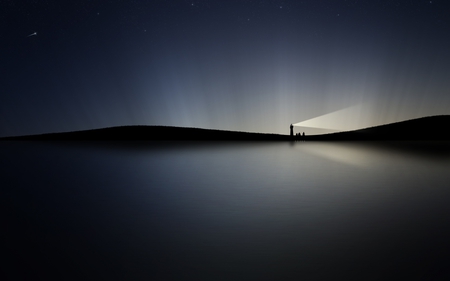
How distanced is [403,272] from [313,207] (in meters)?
5.15

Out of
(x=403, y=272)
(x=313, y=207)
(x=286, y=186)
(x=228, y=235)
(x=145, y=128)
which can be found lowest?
(x=403, y=272)

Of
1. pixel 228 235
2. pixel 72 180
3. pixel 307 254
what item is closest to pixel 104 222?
pixel 228 235

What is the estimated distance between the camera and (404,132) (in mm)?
117438

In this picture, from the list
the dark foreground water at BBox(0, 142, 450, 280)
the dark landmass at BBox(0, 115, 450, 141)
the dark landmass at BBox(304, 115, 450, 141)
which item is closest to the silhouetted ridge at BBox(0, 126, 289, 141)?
the dark landmass at BBox(0, 115, 450, 141)

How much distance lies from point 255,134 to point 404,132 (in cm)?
4094

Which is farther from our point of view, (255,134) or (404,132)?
(255,134)

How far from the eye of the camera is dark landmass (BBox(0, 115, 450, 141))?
369ft

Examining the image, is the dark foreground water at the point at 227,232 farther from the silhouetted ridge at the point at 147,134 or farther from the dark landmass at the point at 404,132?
the silhouetted ridge at the point at 147,134

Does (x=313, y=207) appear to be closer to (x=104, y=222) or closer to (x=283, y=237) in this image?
(x=283, y=237)

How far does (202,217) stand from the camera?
A: 9.51 m

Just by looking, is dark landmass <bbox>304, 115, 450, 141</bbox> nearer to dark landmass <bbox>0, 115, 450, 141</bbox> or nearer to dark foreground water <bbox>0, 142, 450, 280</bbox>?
dark landmass <bbox>0, 115, 450, 141</bbox>

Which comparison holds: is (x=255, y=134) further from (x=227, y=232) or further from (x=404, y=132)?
(x=227, y=232)

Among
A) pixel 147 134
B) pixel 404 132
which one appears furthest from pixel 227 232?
pixel 147 134

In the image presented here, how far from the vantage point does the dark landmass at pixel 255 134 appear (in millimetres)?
112425
